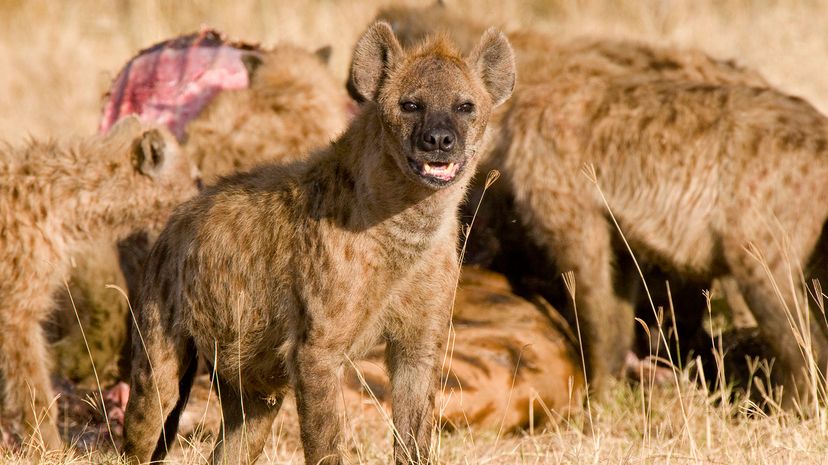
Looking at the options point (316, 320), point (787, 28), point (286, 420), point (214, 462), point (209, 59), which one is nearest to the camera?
point (316, 320)

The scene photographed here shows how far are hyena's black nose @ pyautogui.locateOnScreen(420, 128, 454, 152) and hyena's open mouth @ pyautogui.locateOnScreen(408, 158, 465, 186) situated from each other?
0.04 m

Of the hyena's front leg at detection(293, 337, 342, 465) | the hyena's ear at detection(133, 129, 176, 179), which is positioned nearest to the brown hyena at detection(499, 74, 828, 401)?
the hyena's ear at detection(133, 129, 176, 179)

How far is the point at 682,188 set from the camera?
5227 mm

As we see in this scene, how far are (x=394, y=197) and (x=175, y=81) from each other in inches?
118

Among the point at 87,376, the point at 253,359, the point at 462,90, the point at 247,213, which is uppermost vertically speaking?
the point at 462,90

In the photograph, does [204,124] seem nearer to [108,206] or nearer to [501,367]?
[108,206]

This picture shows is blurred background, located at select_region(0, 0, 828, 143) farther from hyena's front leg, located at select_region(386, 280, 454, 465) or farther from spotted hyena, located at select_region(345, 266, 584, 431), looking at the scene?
hyena's front leg, located at select_region(386, 280, 454, 465)

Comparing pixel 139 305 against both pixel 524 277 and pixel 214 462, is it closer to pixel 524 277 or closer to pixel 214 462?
pixel 214 462

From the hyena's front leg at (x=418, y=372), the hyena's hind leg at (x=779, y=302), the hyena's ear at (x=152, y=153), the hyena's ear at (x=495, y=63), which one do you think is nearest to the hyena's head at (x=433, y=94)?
the hyena's ear at (x=495, y=63)

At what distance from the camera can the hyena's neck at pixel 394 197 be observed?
3684mm

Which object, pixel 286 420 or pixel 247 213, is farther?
pixel 286 420

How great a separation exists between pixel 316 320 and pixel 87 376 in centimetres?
240

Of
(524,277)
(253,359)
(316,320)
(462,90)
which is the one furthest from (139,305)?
(524,277)

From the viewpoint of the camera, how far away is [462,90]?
3.72m
